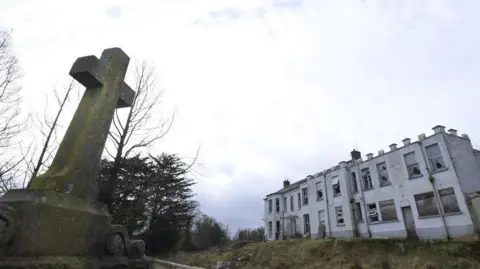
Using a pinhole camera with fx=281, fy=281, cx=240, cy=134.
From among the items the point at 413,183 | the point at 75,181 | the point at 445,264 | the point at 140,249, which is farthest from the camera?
the point at 413,183

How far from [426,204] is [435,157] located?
3.67m

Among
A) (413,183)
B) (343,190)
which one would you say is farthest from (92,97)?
(343,190)

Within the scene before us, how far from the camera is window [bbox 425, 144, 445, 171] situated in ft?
69.3

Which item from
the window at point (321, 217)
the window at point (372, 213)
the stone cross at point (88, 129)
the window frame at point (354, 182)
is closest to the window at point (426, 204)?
the window at point (372, 213)

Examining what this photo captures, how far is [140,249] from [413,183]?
975 inches

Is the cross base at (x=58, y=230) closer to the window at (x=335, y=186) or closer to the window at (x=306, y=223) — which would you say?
the window at (x=335, y=186)

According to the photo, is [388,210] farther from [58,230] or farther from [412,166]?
[58,230]

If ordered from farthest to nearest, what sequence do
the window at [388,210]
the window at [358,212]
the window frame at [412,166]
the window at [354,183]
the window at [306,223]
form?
1. the window at [306,223]
2. the window at [354,183]
3. the window at [358,212]
4. the window at [388,210]
5. the window frame at [412,166]

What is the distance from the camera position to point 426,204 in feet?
70.6

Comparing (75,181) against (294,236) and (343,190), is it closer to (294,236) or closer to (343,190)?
(343,190)

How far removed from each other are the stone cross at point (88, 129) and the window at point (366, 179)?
2738 centimetres

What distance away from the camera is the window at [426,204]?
826 inches

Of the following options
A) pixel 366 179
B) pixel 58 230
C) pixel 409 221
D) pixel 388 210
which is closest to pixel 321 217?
pixel 366 179

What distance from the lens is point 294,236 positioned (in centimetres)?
3428
